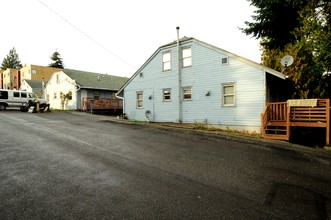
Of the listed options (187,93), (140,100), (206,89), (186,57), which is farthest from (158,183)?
(140,100)

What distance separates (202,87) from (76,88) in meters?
19.8

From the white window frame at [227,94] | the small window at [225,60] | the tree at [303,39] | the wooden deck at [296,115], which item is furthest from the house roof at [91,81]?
the wooden deck at [296,115]

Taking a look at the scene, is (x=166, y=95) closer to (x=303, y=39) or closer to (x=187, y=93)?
(x=187, y=93)

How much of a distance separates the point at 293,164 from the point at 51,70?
2519 inches

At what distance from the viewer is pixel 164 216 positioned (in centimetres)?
330

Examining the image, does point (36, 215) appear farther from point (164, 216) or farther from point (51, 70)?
point (51, 70)

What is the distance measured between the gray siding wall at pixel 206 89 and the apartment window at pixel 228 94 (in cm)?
29

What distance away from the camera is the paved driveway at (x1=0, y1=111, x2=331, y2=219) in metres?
3.48

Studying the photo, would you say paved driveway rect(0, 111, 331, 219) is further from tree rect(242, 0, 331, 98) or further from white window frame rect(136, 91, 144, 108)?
white window frame rect(136, 91, 144, 108)

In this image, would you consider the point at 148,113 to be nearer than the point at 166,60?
No

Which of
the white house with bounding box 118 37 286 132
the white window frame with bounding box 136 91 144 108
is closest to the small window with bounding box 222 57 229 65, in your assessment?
the white house with bounding box 118 37 286 132

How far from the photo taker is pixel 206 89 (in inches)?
610

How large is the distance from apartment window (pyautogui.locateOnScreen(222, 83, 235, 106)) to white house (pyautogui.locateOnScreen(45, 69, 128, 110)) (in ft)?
68.1

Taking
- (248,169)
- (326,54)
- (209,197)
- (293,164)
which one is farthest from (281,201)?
(326,54)
